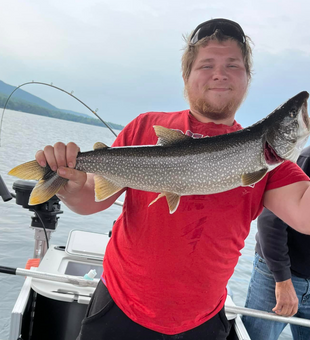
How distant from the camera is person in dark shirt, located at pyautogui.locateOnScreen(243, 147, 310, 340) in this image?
2.74m

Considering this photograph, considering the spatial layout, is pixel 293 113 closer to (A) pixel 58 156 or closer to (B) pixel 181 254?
(B) pixel 181 254

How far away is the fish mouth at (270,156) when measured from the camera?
1.86 metres

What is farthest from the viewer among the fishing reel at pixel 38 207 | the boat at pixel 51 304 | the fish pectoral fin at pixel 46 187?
the fishing reel at pixel 38 207

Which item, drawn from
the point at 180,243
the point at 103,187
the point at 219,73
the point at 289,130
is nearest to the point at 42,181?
the point at 103,187

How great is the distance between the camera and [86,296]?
8.82 ft

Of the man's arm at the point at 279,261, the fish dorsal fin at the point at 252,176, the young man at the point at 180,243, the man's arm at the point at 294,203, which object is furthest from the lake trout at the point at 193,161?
the man's arm at the point at 279,261

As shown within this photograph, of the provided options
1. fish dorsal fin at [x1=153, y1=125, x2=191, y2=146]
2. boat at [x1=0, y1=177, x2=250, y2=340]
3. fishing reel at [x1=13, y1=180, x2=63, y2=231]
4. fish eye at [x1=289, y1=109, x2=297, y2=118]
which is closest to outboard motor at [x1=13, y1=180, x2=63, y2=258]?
fishing reel at [x1=13, y1=180, x2=63, y2=231]

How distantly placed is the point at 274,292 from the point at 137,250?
1.76 meters

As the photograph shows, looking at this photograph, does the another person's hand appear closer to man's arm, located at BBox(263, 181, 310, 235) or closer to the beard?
the beard

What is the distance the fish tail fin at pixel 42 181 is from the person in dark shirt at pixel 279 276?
2052 mm

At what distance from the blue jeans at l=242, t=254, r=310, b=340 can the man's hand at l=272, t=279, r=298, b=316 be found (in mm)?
162

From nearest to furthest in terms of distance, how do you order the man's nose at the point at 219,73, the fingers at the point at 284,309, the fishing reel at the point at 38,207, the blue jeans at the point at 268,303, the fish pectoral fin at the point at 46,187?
the fish pectoral fin at the point at 46,187 < the man's nose at the point at 219,73 < the fingers at the point at 284,309 < the blue jeans at the point at 268,303 < the fishing reel at the point at 38,207

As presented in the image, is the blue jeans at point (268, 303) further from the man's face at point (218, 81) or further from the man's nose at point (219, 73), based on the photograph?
the man's nose at point (219, 73)

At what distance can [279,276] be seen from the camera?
8.98ft
